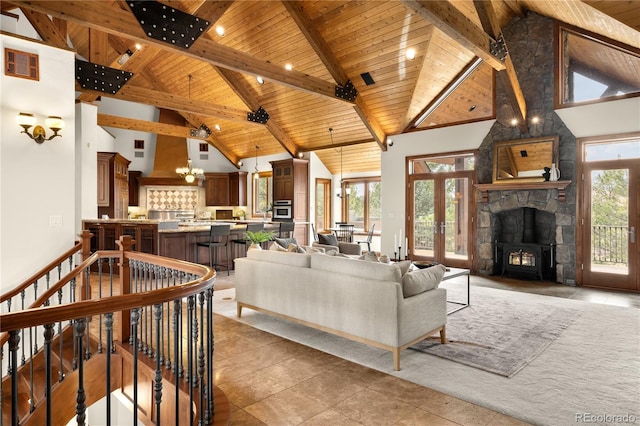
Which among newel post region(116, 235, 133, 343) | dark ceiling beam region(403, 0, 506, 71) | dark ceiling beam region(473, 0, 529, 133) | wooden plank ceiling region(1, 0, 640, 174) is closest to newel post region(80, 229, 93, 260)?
newel post region(116, 235, 133, 343)

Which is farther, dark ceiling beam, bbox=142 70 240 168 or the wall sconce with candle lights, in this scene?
dark ceiling beam, bbox=142 70 240 168

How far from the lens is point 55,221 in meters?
4.95

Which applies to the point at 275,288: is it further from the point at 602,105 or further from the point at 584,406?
the point at 602,105

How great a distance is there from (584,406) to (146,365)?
329 centimetres

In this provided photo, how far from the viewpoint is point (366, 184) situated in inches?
475

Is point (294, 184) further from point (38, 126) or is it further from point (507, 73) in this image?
point (38, 126)

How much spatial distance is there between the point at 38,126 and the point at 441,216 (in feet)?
23.8

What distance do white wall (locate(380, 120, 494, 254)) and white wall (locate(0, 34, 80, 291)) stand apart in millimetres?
6502

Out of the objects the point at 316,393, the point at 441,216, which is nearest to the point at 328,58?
the point at 441,216

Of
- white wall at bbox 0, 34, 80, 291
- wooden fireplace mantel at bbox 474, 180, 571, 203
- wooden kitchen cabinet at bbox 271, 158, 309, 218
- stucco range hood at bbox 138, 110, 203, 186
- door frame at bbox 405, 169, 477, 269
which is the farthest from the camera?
stucco range hood at bbox 138, 110, 203, 186

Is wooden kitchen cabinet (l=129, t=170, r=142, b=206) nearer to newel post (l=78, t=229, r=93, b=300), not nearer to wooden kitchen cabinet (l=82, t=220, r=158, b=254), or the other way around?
wooden kitchen cabinet (l=82, t=220, r=158, b=254)

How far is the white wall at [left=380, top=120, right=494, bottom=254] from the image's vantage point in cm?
800

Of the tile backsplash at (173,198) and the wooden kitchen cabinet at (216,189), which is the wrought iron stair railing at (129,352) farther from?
the wooden kitchen cabinet at (216,189)

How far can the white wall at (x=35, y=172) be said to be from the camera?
4.54 metres
